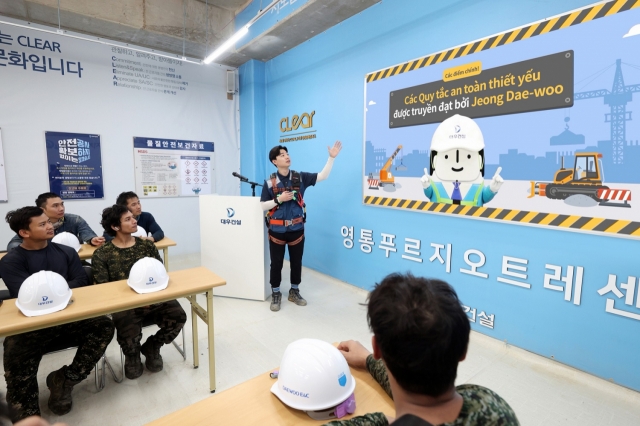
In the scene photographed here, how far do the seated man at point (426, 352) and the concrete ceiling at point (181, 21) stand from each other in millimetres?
3539

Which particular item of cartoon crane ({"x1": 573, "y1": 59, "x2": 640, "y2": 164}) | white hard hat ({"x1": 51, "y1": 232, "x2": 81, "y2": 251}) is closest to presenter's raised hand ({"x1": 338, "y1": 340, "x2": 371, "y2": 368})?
cartoon crane ({"x1": 573, "y1": 59, "x2": 640, "y2": 164})

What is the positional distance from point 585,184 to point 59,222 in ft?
14.3

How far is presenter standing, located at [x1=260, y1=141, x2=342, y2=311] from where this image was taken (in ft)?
10.9

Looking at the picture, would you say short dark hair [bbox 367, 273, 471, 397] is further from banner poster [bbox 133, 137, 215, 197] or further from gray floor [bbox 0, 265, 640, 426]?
banner poster [bbox 133, 137, 215, 197]

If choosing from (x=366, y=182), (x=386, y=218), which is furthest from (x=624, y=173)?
(x=366, y=182)

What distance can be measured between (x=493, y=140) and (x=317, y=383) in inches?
91.6

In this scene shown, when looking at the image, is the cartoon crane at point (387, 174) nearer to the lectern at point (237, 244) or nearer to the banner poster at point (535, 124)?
the banner poster at point (535, 124)

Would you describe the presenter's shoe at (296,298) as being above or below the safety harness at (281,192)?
below

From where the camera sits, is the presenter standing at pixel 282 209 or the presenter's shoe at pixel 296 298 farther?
the presenter's shoe at pixel 296 298

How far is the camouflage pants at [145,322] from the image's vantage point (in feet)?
7.02

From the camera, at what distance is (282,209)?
3.33 metres

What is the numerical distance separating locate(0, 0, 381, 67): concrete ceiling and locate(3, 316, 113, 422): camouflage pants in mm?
3432

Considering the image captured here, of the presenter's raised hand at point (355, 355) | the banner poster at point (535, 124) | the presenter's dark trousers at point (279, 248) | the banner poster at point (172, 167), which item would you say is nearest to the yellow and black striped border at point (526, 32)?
the banner poster at point (535, 124)

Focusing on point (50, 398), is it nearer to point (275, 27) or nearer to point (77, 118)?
point (77, 118)
